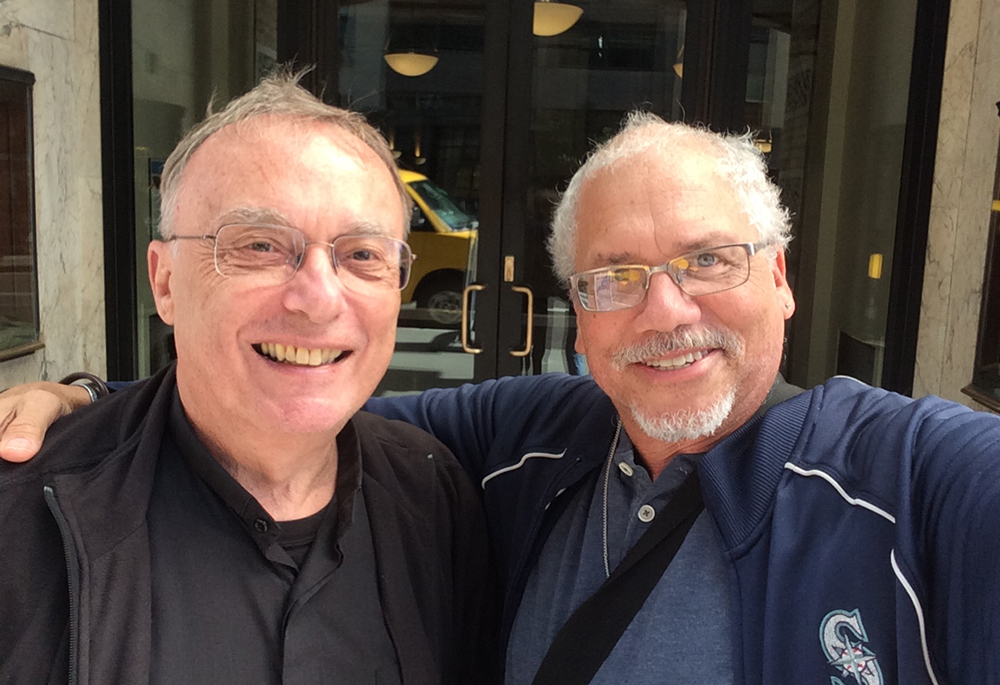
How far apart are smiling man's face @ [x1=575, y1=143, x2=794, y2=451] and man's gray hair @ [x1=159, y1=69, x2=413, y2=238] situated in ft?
1.43

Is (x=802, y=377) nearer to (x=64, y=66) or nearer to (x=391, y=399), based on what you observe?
(x=391, y=399)

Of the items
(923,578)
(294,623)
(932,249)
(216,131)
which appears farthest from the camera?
(932,249)

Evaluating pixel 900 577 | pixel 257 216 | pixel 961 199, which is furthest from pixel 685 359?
pixel 961 199

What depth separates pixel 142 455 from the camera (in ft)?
3.76

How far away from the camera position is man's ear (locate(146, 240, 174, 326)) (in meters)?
1.26

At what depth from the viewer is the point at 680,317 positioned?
52.4 inches

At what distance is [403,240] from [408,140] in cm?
325

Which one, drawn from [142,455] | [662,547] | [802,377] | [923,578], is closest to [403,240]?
[142,455]

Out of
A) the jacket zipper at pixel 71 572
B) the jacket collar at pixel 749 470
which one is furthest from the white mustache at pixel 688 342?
the jacket zipper at pixel 71 572

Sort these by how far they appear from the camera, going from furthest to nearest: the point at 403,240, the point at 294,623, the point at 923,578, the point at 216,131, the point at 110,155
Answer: the point at 110,155, the point at 403,240, the point at 216,131, the point at 294,623, the point at 923,578

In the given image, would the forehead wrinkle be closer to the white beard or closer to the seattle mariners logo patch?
the white beard

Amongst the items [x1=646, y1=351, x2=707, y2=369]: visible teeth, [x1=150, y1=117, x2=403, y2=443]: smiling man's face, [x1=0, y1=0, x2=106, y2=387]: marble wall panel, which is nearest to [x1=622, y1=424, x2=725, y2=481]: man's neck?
[x1=646, y1=351, x2=707, y2=369]: visible teeth

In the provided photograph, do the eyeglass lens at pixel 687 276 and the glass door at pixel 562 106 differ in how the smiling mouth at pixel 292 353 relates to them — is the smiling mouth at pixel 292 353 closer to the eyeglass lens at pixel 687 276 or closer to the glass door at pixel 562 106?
the eyeglass lens at pixel 687 276

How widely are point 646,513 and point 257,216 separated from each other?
78cm
